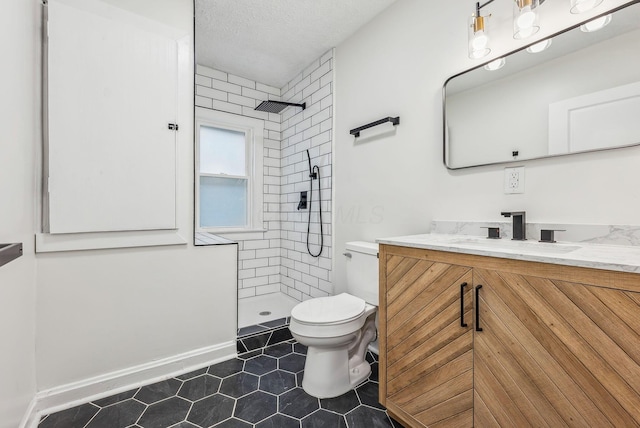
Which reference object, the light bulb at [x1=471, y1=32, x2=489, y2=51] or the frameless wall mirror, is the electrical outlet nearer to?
the frameless wall mirror

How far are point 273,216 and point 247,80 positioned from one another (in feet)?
5.02

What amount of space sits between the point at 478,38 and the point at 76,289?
8.30 feet

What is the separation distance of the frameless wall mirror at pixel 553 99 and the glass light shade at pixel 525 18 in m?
0.07

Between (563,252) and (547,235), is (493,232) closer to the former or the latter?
(547,235)

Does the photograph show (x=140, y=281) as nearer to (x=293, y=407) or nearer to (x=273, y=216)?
(x=293, y=407)

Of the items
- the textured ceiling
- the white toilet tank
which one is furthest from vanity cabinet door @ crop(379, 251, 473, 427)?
the textured ceiling

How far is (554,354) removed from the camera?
88 centimetres

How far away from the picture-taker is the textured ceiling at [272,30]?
6.82 feet

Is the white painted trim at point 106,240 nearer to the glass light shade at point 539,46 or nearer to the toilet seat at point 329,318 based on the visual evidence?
the toilet seat at point 329,318

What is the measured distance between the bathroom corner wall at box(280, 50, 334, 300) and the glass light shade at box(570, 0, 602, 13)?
1.71m

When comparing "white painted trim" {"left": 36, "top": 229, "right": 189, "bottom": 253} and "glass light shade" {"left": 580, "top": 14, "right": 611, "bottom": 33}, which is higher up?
"glass light shade" {"left": 580, "top": 14, "right": 611, "bottom": 33}

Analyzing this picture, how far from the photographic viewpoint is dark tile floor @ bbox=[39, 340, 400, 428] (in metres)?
1.42

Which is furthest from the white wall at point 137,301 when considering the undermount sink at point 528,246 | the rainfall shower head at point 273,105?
the undermount sink at point 528,246

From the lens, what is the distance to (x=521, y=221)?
1.36 m
